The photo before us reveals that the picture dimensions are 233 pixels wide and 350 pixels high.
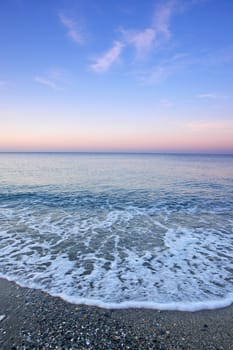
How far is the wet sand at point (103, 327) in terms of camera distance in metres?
3.33

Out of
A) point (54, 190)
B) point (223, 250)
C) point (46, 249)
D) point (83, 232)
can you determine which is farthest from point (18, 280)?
point (54, 190)

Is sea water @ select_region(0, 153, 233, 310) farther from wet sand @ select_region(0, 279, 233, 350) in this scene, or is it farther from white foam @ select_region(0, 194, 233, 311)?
wet sand @ select_region(0, 279, 233, 350)

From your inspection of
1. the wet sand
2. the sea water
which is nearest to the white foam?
the sea water

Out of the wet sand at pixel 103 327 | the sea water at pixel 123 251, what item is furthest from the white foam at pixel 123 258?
the wet sand at pixel 103 327

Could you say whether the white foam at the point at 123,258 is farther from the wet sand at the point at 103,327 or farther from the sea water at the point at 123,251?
the wet sand at the point at 103,327

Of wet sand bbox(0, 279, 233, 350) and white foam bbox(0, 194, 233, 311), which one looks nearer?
wet sand bbox(0, 279, 233, 350)

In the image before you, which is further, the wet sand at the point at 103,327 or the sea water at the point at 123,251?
the sea water at the point at 123,251

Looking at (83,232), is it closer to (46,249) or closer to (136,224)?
(46,249)

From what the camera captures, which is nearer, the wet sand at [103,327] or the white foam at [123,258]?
the wet sand at [103,327]

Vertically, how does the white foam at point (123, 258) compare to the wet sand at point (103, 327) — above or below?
below

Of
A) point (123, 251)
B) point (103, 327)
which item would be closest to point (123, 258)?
point (123, 251)

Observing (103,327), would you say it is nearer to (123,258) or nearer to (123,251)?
(123,258)

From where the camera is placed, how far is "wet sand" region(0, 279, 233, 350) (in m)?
3.33

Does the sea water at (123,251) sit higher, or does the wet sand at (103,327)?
the wet sand at (103,327)
